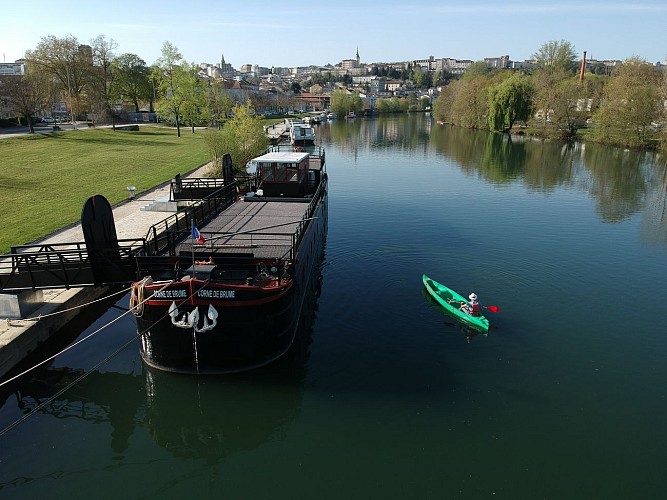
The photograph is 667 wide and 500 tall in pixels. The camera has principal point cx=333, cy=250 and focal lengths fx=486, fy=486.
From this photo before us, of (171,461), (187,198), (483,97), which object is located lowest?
(171,461)

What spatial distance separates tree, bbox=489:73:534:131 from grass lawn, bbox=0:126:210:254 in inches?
2614

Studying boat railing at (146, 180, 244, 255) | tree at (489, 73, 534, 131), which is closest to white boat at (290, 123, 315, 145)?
tree at (489, 73, 534, 131)

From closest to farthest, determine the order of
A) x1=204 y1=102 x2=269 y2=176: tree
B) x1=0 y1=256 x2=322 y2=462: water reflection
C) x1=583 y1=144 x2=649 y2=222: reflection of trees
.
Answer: x1=0 y1=256 x2=322 y2=462: water reflection
x1=583 y1=144 x2=649 y2=222: reflection of trees
x1=204 y1=102 x2=269 y2=176: tree

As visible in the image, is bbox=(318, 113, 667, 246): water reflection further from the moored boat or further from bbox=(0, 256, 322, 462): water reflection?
bbox=(0, 256, 322, 462): water reflection

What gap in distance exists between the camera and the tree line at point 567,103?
80750mm

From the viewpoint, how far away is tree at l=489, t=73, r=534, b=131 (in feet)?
344

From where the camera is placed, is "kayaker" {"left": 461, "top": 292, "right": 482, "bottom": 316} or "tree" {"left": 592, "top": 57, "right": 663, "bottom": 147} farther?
"tree" {"left": 592, "top": 57, "right": 663, "bottom": 147}

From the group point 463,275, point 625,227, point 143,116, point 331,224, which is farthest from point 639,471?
point 143,116

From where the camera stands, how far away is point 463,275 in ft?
84.0

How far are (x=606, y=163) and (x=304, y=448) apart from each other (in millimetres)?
69945

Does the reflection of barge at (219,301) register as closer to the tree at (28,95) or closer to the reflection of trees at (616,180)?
the reflection of trees at (616,180)

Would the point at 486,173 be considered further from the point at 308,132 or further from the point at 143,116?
the point at 143,116

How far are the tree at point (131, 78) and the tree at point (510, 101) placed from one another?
80.2 meters

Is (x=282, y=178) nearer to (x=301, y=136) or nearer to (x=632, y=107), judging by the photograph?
(x=301, y=136)
